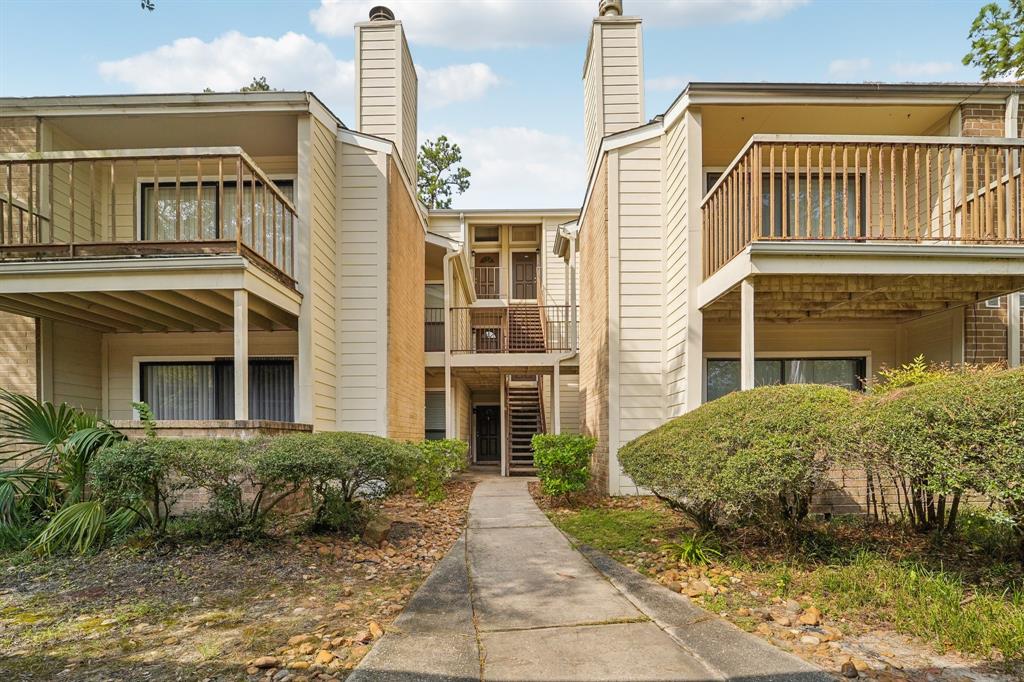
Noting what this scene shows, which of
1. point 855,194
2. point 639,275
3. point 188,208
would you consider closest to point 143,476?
point 188,208

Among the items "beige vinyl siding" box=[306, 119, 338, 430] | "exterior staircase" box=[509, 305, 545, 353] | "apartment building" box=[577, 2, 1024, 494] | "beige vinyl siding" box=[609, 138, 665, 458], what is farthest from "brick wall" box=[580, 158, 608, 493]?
"beige vinyl siding" box=[306, 119, 338, 430]

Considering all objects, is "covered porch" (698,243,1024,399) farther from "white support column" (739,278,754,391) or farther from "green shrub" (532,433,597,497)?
"green shrub" (532,433,597,497)

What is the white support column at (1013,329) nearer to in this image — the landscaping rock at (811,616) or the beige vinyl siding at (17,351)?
the landscaping rock at (811,616)

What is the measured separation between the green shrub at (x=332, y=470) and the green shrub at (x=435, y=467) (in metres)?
2.45

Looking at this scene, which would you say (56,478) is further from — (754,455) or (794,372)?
(794,372)

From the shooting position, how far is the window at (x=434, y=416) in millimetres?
17641

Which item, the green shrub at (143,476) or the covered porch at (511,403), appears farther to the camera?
the covered porch at (511,403)

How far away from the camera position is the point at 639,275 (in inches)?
365

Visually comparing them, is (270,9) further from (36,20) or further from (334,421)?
(334,421)

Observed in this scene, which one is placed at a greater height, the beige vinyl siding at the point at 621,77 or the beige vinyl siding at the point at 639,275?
the beige vinyl siding at the point at 621,77

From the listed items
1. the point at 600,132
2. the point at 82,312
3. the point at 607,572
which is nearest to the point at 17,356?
the point at 82,312

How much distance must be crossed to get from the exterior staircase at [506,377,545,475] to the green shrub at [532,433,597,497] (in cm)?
721

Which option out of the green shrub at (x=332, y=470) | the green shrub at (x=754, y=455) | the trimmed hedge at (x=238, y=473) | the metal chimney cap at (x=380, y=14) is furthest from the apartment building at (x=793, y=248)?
the metal chimney cap at (x=380, y=14)

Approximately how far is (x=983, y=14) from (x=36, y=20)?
19.1m
